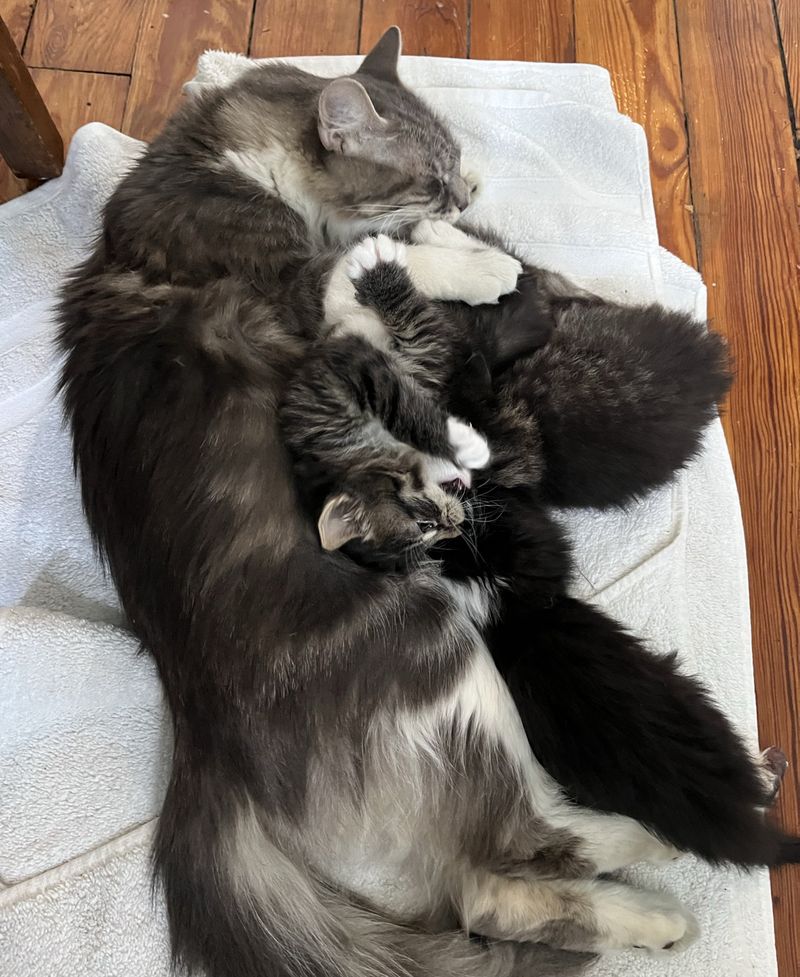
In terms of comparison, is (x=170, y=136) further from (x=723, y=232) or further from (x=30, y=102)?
(x=723, y=232)

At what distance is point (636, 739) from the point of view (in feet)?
3.97

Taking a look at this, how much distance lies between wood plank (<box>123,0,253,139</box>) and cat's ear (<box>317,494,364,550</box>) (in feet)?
4.78

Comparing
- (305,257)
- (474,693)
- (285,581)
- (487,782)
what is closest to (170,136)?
(305,257)

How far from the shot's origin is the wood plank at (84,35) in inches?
89.5

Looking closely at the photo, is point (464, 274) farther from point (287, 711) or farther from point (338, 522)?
point (287, 711)

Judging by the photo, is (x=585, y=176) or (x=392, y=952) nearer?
(x=392, y=952)

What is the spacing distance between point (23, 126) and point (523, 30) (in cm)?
143

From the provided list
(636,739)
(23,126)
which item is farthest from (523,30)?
(636,739)

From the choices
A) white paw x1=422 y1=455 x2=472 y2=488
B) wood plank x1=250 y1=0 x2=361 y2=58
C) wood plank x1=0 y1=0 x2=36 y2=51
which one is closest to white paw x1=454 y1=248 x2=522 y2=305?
white paw x1=422 y1=455 x2=472 y2=488

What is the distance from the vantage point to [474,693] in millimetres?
A: 1321

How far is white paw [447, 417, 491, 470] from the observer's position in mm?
1436

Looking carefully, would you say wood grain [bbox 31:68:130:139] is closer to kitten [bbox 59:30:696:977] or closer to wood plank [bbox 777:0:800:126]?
kitten [bbox 59:30:696:977]

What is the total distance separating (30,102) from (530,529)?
5.21ft

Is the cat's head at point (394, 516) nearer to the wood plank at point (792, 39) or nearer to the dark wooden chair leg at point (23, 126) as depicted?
the dark wooden chair leg at point (23, 126)
